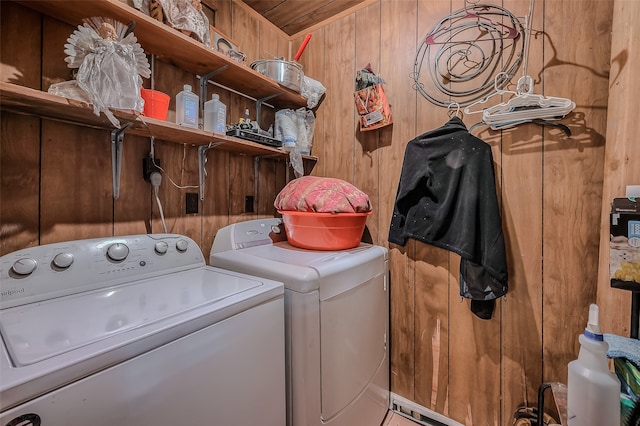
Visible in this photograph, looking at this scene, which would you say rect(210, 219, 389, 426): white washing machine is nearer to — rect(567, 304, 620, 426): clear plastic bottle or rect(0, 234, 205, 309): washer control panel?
rect(0, 234, 205, 309): washer control panel

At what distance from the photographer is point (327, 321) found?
1.03 metres

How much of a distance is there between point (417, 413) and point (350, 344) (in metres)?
0.82

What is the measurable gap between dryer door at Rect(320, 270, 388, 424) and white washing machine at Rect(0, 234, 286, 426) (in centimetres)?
20

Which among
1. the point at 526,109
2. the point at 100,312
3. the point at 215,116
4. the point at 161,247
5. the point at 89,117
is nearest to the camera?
the point at 100,312

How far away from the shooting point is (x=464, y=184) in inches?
52.2

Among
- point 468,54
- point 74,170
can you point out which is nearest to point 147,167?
point 74,170

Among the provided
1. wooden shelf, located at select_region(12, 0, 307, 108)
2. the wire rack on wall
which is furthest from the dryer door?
wooden shelf, located at select_region(12, 0, 307, 108)

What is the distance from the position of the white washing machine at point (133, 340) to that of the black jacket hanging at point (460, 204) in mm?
923

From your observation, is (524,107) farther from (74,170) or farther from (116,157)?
(74,170)

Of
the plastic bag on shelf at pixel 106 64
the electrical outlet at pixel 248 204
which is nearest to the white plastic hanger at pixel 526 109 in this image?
the electrical outlet at pixel 248 204

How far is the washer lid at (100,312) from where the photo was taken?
1.83 feet

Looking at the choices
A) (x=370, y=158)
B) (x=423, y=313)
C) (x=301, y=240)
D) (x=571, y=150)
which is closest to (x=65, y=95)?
(x=301, y=240)

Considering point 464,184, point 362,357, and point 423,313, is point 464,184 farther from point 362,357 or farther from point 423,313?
point 362,357

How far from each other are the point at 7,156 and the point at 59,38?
0.48 metres
